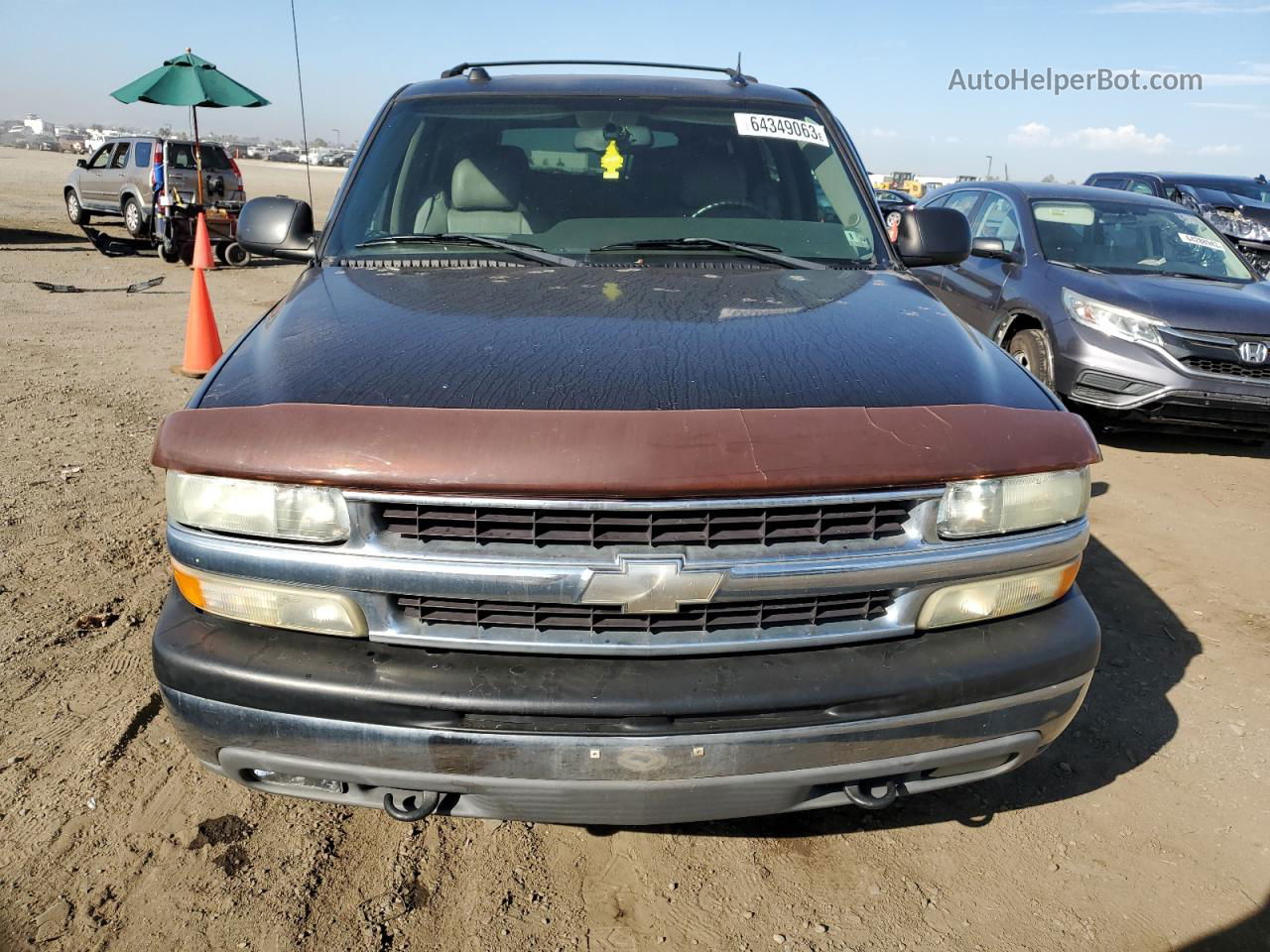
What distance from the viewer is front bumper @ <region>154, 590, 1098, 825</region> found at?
174 cm

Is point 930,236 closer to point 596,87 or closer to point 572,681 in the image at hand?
point 596,87

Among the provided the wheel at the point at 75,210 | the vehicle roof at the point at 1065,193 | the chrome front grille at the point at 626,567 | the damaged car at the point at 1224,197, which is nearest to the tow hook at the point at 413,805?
the chrome front grille at the point at 626,567

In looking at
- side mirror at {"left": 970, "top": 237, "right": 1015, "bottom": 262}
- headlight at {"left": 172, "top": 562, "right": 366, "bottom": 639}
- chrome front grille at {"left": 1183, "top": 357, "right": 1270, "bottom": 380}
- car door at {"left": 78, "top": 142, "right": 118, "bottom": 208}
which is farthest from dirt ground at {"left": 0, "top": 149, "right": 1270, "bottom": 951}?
car door at {"left": 78, "top": 142, "right": 118, "bottom": 208}

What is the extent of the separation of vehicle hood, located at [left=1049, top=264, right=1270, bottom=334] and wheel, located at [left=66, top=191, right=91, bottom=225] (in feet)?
59.4

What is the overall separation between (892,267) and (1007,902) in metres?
1.88

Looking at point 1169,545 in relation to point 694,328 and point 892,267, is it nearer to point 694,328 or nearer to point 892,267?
point 892,267

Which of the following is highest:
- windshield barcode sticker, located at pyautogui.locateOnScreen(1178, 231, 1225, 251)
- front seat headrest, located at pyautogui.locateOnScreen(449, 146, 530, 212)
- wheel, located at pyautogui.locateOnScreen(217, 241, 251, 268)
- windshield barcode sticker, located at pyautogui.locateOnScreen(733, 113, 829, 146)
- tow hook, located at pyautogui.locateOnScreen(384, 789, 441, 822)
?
windshield barcode sticker, located at pyautogui.locateOnScreen(733, 113, 829, 146)

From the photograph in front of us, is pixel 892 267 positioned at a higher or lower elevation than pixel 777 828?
higher

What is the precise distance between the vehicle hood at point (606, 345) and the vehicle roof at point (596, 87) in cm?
91

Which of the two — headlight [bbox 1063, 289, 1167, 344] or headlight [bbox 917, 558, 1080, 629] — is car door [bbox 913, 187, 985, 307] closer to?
headlight [bbox 1063, 289, 1167, 344]

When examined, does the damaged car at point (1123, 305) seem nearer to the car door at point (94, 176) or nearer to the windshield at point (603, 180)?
the windshield at point (603, 180)

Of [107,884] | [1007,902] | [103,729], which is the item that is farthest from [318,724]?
[1007,902]

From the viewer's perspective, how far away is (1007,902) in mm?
2240

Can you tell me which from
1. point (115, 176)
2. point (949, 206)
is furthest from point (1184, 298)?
point (115, 176)
